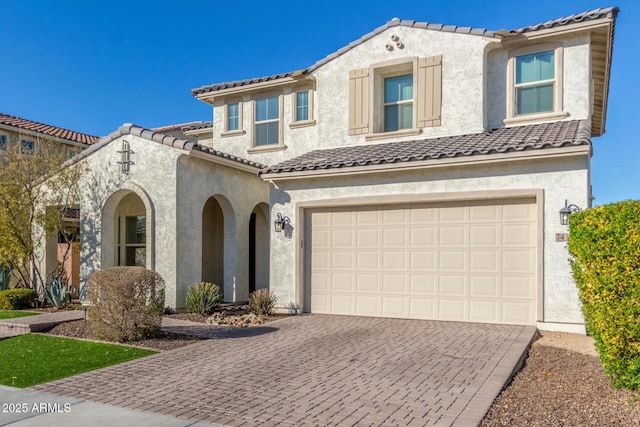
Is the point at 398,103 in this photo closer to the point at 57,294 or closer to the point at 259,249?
the point at 259,249

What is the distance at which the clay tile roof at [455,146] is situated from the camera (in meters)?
10.2

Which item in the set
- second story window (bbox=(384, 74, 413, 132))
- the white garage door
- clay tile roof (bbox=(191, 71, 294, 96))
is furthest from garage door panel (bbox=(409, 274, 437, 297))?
clay tile roof (bbox=(191, 71, 294, 96))

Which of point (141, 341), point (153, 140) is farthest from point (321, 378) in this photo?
point (153, 140)

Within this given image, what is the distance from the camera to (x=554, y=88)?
12195 mm

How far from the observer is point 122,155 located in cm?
1368

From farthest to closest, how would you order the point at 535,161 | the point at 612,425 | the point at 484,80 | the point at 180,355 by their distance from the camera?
the point at 484,80 < the point at 535,161 < the point at 180,355 < the point at 612,425

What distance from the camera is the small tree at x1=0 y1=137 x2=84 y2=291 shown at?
548 inches

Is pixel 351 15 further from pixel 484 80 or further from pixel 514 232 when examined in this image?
pixel 514 232

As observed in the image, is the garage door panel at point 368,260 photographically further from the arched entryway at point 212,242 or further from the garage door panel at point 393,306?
the arched entryway at point 212,242

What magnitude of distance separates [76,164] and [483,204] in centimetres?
1150

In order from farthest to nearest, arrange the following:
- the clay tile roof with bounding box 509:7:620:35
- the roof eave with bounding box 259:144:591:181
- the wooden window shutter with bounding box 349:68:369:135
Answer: the wooden window shutter with bounding box 349:68:369:135, the clay tile roof with bounding box 509:7:620:35, the roof eave with bounding box 259:144:591:181

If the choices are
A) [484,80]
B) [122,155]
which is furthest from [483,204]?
[122,155]

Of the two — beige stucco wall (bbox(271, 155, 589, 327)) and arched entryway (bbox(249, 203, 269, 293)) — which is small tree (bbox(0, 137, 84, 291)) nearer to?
arched entryway (bbox(249, 203, 269, 293))

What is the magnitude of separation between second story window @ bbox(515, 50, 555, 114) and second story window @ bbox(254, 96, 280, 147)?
24.7 ft
